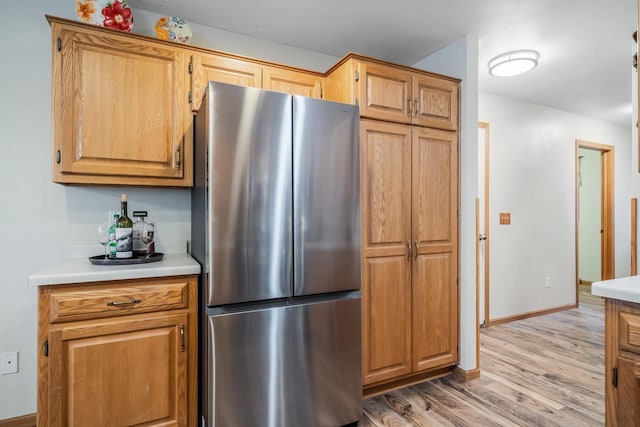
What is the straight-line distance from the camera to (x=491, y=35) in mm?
2443

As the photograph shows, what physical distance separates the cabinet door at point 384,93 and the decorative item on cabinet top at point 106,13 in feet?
4.45

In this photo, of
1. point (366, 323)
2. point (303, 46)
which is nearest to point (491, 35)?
point (303, 46)

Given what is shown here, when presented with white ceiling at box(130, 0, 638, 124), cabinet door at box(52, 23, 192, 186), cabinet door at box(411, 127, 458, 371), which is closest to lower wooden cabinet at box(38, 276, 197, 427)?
cabinet door at box(52, 23, 192, 186)

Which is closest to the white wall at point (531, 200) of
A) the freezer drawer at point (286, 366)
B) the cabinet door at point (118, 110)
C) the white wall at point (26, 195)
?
the freezer drawer at point (286, 366)

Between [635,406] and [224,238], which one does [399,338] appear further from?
[224,238]

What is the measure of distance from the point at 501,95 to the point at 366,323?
9.99 feet

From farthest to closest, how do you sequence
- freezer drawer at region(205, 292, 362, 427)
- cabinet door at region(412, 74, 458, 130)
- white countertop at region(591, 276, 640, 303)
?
cabinet door at region(412, 74, 458, 130) < freezer drawer at region(205, 292, 362, 427) < white countertop at region(591, 276, 640, 303)

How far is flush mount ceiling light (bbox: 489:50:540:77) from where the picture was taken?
106 inches

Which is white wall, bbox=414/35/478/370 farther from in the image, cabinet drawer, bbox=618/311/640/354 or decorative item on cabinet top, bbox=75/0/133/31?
decorative item on cabinet top, bbox=75/0/133/31

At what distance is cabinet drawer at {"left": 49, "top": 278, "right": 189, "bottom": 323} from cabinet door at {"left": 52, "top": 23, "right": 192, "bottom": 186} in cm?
61

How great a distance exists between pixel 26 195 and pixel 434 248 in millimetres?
2504

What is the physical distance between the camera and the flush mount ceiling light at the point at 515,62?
8.83ft

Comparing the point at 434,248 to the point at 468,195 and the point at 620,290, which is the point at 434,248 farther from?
the point at 620,290

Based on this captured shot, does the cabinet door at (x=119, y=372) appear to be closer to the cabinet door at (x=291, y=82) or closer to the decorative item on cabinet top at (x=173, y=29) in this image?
the cabinet door at (x=291, y=82)
